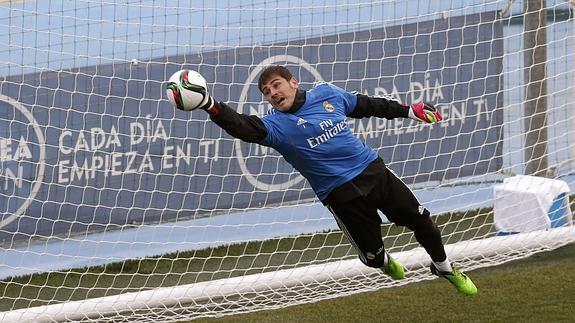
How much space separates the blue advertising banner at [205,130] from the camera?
24.5 ft

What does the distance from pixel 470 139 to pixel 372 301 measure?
1.69 m

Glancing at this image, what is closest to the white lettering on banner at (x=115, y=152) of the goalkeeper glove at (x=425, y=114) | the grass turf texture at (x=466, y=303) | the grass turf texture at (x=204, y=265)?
the grass turf texture at (x=204, y=265)

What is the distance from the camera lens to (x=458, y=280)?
21.3ft

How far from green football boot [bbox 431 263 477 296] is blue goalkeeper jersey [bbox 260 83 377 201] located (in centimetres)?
78

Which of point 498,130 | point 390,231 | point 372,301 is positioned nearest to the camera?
point 372,301

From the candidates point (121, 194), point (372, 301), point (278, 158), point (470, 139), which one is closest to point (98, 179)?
point (121, 194)

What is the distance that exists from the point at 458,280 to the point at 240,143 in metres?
2.30

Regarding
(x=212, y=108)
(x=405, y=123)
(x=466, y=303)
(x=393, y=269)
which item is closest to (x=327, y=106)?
(x=212, y=108)

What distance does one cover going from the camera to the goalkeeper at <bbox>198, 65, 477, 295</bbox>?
596 cm

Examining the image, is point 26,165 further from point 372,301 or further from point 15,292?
point 372,301

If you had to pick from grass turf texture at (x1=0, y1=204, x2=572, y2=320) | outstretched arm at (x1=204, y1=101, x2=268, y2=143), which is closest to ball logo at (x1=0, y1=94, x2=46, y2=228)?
grass turf texture at (x1=0, y1=204, x2=572, y2=320)

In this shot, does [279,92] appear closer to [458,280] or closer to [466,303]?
[458,280]

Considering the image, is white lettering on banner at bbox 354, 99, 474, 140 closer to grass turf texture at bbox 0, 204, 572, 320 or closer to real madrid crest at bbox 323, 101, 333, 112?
grass turf texture at bbox 0, 204, 572, 320

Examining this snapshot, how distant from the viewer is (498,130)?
8.26 meters
